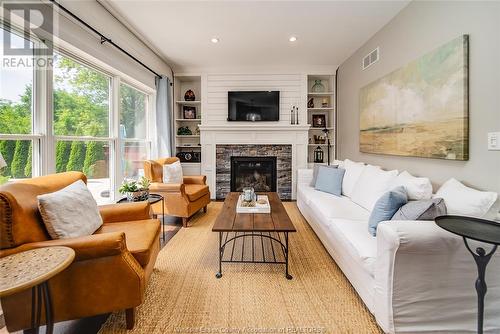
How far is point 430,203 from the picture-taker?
5.15 ft

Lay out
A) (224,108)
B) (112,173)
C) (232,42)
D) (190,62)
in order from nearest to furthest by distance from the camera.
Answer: (112,173) → (232,42) → (190,62) → (224,108)

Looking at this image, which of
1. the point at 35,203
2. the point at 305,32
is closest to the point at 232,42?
the point at 305,32

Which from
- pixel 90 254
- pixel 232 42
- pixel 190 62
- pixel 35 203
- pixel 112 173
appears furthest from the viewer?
pixel 190 62

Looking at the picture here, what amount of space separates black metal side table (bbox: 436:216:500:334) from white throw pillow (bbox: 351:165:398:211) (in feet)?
3.51

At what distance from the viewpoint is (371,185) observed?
2.68 m

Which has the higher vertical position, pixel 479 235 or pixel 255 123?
pixel 255 123

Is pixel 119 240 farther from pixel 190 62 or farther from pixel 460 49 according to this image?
pixel 190 62

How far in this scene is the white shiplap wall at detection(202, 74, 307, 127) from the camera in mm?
4855

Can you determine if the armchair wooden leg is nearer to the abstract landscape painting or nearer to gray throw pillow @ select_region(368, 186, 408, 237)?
gray throw pillow @ select_region(368, 186, 408, 237)

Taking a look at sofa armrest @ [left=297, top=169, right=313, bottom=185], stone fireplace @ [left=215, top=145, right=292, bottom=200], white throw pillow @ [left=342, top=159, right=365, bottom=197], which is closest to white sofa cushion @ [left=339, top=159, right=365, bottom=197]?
white throw pillow @ [left=342, top=159, right=365, bottom=197]

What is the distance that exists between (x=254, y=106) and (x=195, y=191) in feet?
7.11

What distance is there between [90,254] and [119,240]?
0.53 feet

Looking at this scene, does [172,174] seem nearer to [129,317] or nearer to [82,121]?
[82,121]

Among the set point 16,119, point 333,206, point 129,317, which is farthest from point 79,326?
point 333,206
